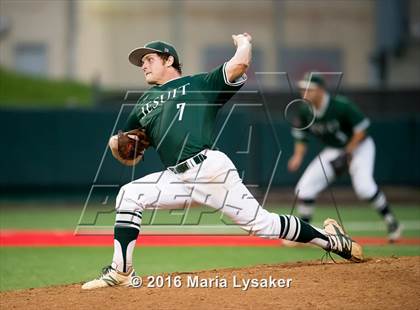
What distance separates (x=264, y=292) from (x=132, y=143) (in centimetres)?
175

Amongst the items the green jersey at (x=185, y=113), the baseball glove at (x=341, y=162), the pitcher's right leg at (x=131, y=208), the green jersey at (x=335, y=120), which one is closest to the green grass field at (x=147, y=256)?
the baseball glove at (x=341, y=162)

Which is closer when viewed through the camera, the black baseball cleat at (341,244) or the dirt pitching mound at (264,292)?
the dirt pitching mound at (264,292)

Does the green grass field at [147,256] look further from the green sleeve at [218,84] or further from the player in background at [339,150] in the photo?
the green sleeve at [218,84]

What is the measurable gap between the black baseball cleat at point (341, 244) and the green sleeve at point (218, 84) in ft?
5.12

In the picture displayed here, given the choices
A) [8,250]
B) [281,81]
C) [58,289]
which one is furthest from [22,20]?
[58,289]

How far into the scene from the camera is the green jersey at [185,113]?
22.3 feet

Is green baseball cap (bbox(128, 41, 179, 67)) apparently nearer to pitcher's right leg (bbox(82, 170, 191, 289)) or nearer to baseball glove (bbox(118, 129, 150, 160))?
baseball glove (bbox(118, 129, 150, 160))

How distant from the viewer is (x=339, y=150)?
12.2 metres

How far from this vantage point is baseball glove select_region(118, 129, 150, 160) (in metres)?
7.15

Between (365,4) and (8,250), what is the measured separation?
1724 cm

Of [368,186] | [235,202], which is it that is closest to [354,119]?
[368,186]

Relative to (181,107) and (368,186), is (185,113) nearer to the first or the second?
(181,107)

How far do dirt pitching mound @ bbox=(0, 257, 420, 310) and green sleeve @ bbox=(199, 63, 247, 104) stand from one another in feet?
5.12

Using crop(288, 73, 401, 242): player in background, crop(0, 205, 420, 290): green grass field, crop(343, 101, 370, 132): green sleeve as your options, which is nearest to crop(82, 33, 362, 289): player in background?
crop(0, 205, 420, 290): green grass field
